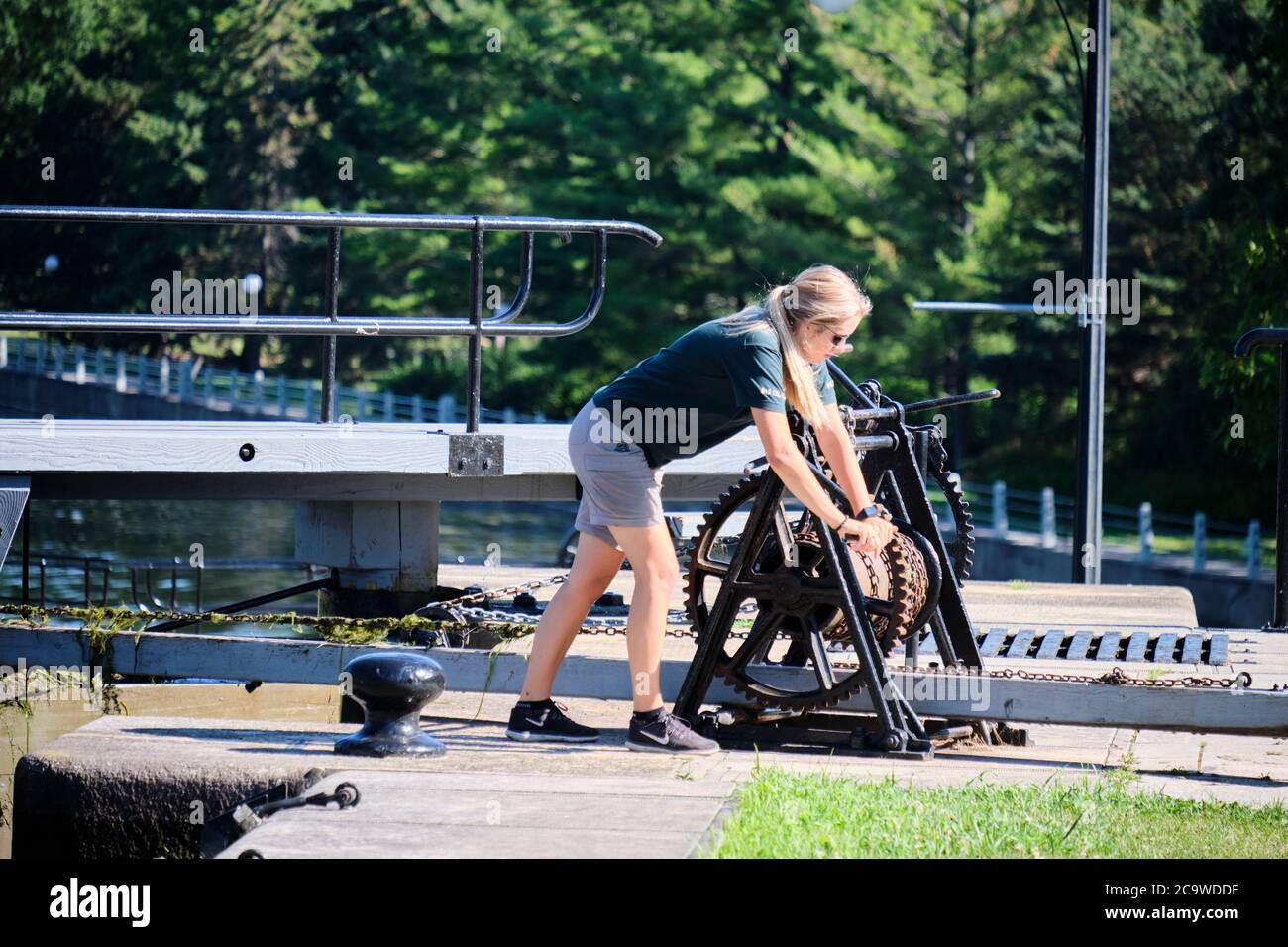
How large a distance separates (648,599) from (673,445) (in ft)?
1.63

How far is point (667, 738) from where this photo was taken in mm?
5996

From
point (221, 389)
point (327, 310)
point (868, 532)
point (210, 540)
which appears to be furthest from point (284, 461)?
point (221, 389)

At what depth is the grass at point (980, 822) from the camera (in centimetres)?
473

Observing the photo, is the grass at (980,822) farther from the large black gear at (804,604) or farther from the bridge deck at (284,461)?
the bridge deck at (284,461)

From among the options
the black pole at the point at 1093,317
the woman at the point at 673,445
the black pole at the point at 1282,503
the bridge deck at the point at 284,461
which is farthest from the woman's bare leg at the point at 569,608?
the black pole at the point at 1093,317

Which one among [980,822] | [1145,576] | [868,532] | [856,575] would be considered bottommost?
[1145,576]

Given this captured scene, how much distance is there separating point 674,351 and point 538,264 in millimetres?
40094

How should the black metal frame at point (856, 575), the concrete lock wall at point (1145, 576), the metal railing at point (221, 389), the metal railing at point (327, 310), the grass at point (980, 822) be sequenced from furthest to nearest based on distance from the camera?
the metal railing at point (221, 389), the concrete lock wall at point (1145, 576), the metal railing at point (327, 310), the black metal frame at point (856, 575), the grass at point (980, 822)

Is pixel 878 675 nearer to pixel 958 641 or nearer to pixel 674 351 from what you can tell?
pixel 958 641

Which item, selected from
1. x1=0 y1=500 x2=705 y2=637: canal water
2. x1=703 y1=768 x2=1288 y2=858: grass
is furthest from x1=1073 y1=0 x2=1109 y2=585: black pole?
x1=0 y1=500 x2=705 y2=637: canal water

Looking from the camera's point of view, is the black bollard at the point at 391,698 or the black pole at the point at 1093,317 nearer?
the black bollard at the point at 391,698

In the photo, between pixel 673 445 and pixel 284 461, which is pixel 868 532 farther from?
pixel 284 461

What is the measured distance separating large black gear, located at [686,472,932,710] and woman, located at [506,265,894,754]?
260mm
